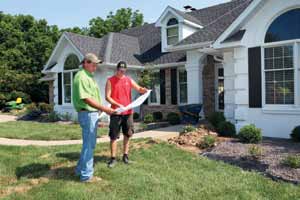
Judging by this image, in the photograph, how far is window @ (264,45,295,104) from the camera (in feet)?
31.0

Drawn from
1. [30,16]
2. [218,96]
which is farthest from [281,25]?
[30,16]

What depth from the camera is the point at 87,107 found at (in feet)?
18.0

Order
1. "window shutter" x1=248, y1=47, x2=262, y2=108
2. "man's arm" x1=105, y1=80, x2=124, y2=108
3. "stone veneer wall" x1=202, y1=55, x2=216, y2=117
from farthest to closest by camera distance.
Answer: "stone veneer wall" x1=202, y1=55, x2=216, y2=117, "window shutter" x1=248, y1=47, x2=262, y2=108, "man's arm" x1=105, y1=80, x2=124, y2=108

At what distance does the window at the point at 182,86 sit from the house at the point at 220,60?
2.0 inches

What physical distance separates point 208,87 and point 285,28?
5.78 m

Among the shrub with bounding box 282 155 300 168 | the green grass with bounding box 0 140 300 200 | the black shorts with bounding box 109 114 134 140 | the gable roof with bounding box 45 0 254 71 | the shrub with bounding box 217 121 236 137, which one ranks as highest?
the gable roof with bounding box 45 0 254 71

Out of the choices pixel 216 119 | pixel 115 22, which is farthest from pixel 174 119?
pixel 115 22

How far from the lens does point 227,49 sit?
10844 mm

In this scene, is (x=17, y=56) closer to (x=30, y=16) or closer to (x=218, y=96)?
(x=30, y=16)

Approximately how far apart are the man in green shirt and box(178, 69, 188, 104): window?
34.4 ft

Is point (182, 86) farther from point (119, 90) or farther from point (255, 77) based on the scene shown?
point (119, 90)

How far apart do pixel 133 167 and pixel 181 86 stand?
994 cm

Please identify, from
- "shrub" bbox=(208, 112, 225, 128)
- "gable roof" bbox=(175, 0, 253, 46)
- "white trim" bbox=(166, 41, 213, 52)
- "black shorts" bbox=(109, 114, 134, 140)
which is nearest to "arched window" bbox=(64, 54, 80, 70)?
"white trim" bbox=(166, 41, 213, 52)

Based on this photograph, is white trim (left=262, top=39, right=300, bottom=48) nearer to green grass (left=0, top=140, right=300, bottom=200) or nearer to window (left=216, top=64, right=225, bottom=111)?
green grass (left=0, top=140, right=300, bottom=200)
